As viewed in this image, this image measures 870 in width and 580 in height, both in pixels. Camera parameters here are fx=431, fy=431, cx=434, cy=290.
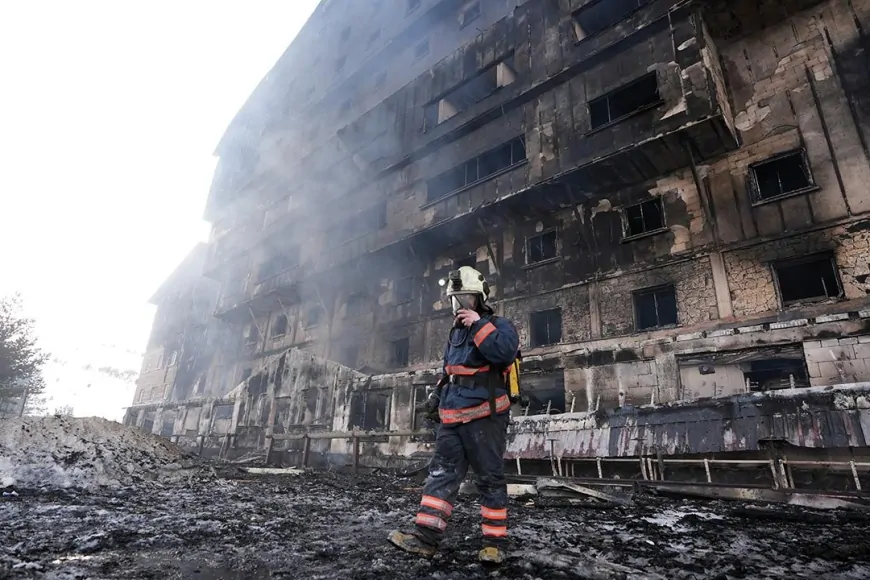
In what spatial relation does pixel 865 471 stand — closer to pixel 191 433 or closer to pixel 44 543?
pixel 44 543

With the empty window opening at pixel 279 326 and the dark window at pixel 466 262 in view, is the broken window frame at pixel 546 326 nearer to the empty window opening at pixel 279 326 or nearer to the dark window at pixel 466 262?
the dark window at pixel 466 262

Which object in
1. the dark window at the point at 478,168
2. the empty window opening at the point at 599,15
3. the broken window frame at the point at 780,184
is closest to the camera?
the broken window frame at the point at 780,184

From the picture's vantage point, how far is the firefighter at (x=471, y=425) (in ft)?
9.43

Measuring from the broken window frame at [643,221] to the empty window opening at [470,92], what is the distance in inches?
260

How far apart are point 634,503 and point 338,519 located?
3688 millimetres

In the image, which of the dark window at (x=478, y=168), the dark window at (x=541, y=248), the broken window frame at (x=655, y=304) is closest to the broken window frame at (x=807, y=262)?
the broken window frame at (x=655, y=304)

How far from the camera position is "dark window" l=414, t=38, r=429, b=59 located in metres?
20.6

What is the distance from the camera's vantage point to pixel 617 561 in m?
2.81

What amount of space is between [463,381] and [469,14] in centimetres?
2024

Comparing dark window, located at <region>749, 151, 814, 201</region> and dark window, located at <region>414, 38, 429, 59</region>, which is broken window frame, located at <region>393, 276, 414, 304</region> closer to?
dark window, located at <region>414, 38, 429, 59</region>

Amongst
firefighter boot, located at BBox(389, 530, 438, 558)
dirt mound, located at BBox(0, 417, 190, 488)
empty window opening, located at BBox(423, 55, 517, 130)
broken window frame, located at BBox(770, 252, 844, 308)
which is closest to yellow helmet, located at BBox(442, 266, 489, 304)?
firefighter boot, located at BBox(389, 530, 438, 558)

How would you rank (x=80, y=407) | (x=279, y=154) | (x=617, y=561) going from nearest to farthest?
1. (x=617, y=561)
2. (x=279, y=154)
3. (x=80, y=407)

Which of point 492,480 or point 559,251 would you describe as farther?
point 559,251

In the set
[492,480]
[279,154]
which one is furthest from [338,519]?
[279,154]
